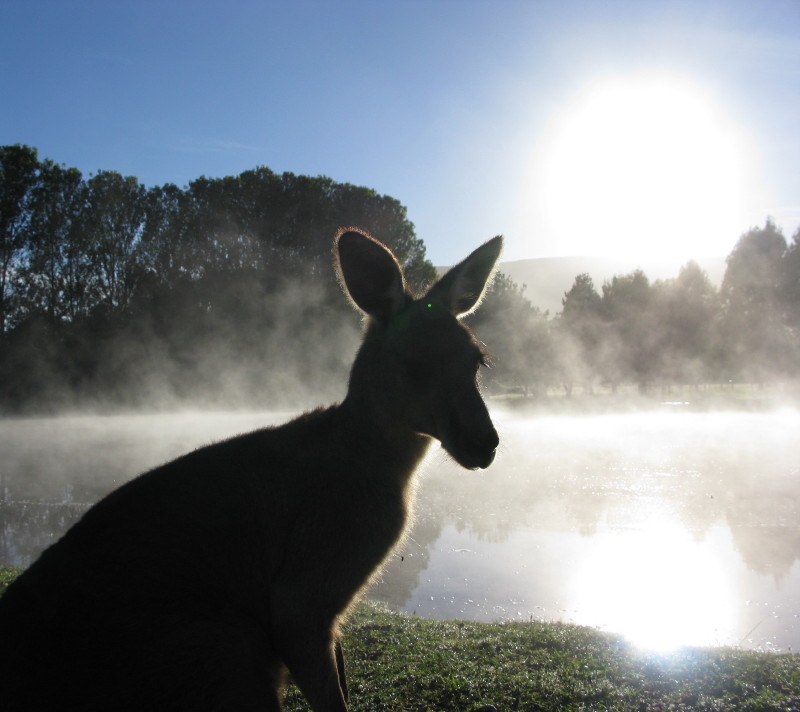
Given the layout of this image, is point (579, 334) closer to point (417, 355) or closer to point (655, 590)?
point (655, 590)

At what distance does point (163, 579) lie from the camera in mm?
2342

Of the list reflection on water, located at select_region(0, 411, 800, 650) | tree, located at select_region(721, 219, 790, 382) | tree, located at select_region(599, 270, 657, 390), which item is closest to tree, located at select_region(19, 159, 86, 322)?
reflection on water, located at select_region(0, 411, 800, 650)

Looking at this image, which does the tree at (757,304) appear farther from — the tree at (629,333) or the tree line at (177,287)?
the tree line at (177,287)

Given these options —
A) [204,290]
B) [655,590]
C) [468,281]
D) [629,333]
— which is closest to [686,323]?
[629,333]

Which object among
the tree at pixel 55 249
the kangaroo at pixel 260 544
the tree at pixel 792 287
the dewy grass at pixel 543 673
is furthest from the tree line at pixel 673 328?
the kangaroo at pixel 260 544

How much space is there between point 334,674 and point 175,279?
36420 millimetres

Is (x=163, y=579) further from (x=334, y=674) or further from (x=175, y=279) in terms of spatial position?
(x=175, y=279)

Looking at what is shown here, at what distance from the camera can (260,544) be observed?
8.68 ft

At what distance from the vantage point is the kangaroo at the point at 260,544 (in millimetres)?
2154

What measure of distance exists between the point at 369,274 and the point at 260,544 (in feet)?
4.54

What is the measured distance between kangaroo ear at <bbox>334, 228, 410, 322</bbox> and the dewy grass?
3.13m

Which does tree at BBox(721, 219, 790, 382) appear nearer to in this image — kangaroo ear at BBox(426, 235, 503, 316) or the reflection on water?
the reflection on water

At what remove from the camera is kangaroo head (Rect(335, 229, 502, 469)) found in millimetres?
2805

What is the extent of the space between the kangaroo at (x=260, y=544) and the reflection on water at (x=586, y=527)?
0.59 m
